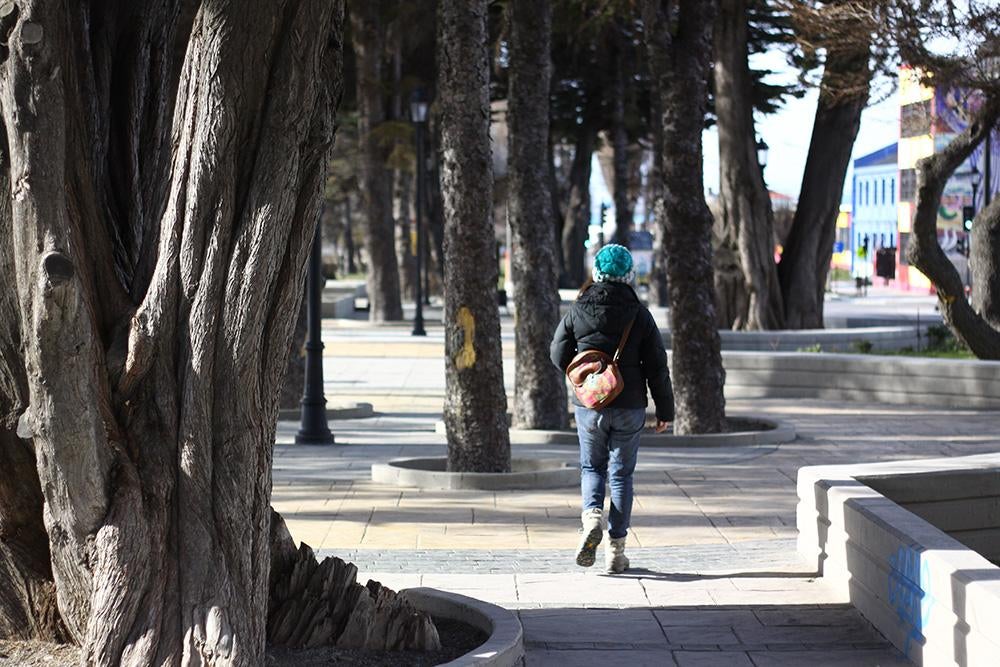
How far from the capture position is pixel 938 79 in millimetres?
19250

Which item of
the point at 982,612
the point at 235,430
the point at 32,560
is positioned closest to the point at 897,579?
the point at 982,612

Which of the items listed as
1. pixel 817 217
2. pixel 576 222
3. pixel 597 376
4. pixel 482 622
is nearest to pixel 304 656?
pixel 482 622

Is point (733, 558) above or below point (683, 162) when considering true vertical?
below

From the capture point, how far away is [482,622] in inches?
269

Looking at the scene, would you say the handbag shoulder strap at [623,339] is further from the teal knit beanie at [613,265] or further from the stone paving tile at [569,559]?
the stone paving tile at [569,559]

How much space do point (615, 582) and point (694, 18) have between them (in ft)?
26.6

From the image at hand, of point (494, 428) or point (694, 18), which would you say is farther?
point (694, 18)

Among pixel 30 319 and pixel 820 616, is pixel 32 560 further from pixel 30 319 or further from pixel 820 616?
pixel 820 616

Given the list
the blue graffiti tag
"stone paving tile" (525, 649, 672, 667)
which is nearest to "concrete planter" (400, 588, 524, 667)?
"stone paving tile" (525, 649, 672, 667)

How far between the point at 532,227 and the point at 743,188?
12.6 metres

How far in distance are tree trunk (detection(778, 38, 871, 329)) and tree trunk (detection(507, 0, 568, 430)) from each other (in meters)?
12.7

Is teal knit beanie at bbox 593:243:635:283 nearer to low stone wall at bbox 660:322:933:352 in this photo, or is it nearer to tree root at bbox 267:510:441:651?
tree root at bbox 267:510:441:651

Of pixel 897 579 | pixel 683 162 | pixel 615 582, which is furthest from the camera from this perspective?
pixel 683 162

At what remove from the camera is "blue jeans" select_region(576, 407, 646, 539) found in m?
8.53
